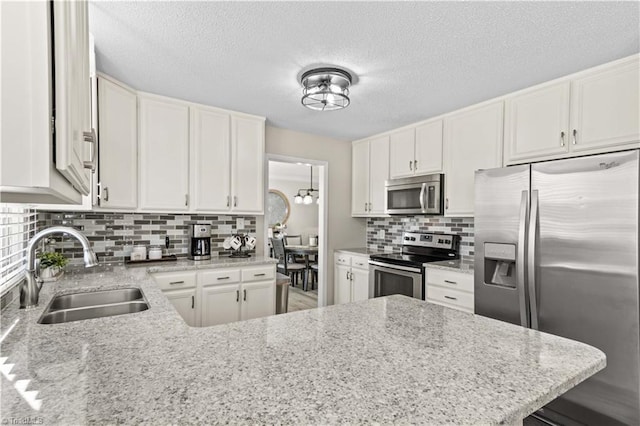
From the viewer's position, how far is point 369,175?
4.18 m

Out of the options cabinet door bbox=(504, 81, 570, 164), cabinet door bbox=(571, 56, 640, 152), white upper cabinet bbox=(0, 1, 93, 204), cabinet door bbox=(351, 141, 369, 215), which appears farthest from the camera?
cabinet door bbox=(351, 141, 369, 215)

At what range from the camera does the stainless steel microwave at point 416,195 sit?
128 inches

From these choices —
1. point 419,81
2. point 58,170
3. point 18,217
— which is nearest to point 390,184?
point 419,81

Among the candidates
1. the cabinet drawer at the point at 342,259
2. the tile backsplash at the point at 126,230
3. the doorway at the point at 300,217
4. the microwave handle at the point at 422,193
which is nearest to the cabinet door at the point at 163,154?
the tile backsplash at the point at 126,230

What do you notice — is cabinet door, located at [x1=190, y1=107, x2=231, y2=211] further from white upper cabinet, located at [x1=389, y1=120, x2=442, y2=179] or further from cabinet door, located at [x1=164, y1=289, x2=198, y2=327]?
white upper cabinet, located at [x1=389, y1=120, x2=442, y2=179]

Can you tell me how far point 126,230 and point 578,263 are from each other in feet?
11.4

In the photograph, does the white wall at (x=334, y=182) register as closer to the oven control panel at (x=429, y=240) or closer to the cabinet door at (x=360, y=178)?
the cabinet door at (x=360, y=178)

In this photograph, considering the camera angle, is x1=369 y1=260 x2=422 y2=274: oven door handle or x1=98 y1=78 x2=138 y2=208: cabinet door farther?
x1=369 y1=260 x2=422 y2=274: oven door handle

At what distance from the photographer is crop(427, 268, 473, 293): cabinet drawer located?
8.82 ft

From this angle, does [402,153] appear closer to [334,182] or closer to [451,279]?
[334,182]

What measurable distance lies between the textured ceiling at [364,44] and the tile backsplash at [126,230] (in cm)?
118

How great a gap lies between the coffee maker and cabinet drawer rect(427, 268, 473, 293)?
212cm

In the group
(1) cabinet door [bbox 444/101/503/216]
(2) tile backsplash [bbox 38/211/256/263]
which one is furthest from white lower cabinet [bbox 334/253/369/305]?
(2) tile backsplash [bbox 38/211/256/263]

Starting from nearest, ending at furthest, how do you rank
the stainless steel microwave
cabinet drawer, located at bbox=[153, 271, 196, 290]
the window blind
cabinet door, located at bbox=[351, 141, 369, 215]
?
the window blind < cabinet drawer, located at bbox=[153, 271, 196, 290] < the stainless steel microwave < cabinet door, located at bbox=[351, 141, 369, 215]
